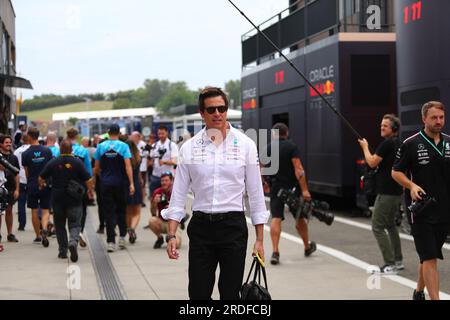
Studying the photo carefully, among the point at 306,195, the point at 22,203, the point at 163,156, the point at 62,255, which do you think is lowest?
the point at 62,255

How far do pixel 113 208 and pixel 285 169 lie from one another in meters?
2.90

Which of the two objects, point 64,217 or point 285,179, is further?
point 64,217

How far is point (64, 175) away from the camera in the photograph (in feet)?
35.9

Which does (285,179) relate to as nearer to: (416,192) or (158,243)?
(158,243)

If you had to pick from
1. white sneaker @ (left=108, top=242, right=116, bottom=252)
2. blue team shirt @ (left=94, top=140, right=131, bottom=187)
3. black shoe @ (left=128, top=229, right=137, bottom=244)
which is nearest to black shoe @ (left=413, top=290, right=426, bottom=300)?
white sneaker @ (left=108, top=242, right=116, bottom=252)

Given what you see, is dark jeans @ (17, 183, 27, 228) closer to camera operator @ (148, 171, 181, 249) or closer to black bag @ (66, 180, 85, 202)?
camera operator @ (148, 171, 181, 249)

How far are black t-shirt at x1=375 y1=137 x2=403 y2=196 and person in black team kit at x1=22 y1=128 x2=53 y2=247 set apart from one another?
5669 mm

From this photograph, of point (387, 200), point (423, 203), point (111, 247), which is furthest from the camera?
point (111, 247)

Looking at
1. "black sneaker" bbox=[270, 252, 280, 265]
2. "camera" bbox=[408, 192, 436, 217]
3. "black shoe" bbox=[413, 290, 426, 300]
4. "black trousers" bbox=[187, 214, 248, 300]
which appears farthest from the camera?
"black sneaker" bbox=[270, 252, 280, 265]

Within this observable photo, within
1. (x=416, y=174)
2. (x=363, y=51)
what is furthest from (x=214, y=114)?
(x=363, y=51)

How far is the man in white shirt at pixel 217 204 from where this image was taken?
5.07 metres

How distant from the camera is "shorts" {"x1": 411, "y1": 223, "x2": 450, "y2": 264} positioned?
6859 millimetres

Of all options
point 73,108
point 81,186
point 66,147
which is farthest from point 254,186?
point 73,108

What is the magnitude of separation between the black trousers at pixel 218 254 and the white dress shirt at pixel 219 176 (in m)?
0.09
